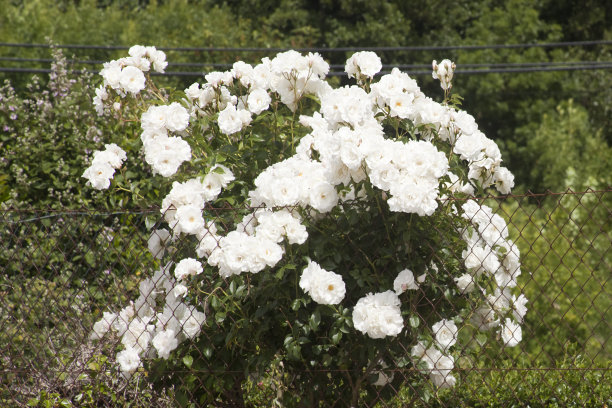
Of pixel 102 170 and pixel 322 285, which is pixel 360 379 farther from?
pixel 102 170

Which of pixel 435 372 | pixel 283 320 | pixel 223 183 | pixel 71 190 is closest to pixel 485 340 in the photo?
pixel 435 372

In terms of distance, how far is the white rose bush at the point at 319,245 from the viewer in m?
2.61

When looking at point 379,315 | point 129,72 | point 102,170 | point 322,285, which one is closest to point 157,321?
point 102,170

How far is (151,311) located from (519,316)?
1340 millimetres

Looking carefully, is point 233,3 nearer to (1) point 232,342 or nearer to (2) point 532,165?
(2) point 532,165

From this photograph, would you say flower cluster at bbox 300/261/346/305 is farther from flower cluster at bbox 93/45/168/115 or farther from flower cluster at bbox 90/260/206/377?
flower cluster at bbox 93/45/168/115

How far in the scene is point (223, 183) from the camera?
286 centimetres

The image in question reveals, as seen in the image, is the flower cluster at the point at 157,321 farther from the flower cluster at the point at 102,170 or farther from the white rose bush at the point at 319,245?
the flower cluster at the point at 102,170

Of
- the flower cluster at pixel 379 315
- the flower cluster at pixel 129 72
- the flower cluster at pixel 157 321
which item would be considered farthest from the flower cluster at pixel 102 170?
the flower cluster at pixel 379 315

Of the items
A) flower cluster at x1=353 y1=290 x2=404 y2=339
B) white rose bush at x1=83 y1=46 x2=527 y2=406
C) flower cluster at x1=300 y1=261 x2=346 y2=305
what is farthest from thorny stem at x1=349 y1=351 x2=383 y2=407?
flower cluster at x1=300 y1=261 x2=346 y2=305

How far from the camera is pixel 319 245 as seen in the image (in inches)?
106

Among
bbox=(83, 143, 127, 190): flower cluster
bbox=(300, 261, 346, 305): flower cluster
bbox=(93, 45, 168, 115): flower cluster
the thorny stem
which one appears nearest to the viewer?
bbox=(300, 261, 346, 305): flower cluster

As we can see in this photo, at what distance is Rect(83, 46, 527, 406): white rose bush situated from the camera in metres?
2.61

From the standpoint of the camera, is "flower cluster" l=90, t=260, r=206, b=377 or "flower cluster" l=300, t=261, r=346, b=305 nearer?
"flower cluster" l=300, t=261, r=346, b=305
